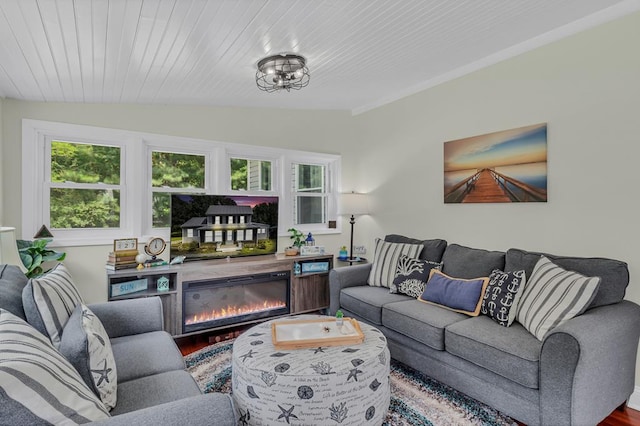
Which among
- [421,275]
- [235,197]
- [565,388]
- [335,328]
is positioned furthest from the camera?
[235,197]

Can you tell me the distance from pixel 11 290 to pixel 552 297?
296 cm

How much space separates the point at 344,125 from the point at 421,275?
2.44m

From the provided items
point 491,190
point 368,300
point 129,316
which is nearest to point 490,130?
point 491,190

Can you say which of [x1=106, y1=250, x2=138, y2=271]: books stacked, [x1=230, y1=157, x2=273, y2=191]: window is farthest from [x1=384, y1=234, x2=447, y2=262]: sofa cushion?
[x1=106, y1=250, x2=138, y2=271]: books stacked

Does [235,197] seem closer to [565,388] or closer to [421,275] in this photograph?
[421,275]

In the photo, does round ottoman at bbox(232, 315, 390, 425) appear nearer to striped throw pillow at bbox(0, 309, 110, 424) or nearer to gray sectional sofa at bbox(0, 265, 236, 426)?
gray sectional sofa at bbox(0, 265, 236, 426)

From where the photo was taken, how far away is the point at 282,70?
8.89ft

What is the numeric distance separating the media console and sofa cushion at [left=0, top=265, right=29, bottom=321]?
1100mm

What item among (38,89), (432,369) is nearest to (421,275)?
(432,369)

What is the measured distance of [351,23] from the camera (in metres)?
2.21

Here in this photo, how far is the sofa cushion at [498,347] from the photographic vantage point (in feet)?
6.33

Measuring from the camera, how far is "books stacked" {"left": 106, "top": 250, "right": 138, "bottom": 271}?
3031 millimetres

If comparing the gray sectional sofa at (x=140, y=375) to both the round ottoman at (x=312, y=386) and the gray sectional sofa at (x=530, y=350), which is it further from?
the gray sectional sofa at (x=530, y=350)

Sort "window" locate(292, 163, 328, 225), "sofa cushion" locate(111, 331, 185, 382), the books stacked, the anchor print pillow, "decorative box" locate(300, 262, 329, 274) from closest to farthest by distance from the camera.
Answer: "sofa cushion" locate(111, 331, 185, 382), the anchor print pillow, the books stacked, "decorative box" locate(300, 262, 329, 274), "window" locate(292, 163, 328, 225)
